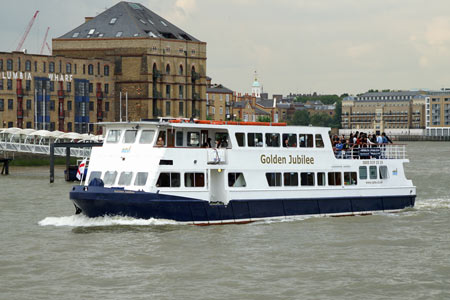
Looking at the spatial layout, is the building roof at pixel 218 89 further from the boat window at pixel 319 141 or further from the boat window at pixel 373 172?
the boat window at pixel 319 141

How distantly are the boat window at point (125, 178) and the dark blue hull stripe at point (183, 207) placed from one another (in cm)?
92

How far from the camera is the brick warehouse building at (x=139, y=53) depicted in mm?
126688

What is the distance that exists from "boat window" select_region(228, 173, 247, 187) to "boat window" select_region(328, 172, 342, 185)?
4.85 metres

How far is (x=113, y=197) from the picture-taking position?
3784 cm

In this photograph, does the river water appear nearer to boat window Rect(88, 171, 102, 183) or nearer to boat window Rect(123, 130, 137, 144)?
boat window Rect(88, 171, 102, 183)

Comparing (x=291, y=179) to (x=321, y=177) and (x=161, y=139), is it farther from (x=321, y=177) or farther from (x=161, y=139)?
(x=161, y=139)

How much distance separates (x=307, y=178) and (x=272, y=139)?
99.2 inches

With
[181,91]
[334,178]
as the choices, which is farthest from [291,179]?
[181,91]

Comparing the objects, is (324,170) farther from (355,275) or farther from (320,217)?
(355,275)

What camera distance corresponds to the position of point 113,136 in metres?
40.3

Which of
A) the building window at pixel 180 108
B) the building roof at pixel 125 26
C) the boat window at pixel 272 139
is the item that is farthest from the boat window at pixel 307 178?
the building window at pixel 180 108

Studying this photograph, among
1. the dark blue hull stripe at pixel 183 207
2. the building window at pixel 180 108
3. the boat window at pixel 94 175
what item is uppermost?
the building window at pixel 180 108

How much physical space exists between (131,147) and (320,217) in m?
9.51

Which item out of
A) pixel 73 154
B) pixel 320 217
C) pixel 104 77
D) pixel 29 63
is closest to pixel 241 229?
pixel 320 217
